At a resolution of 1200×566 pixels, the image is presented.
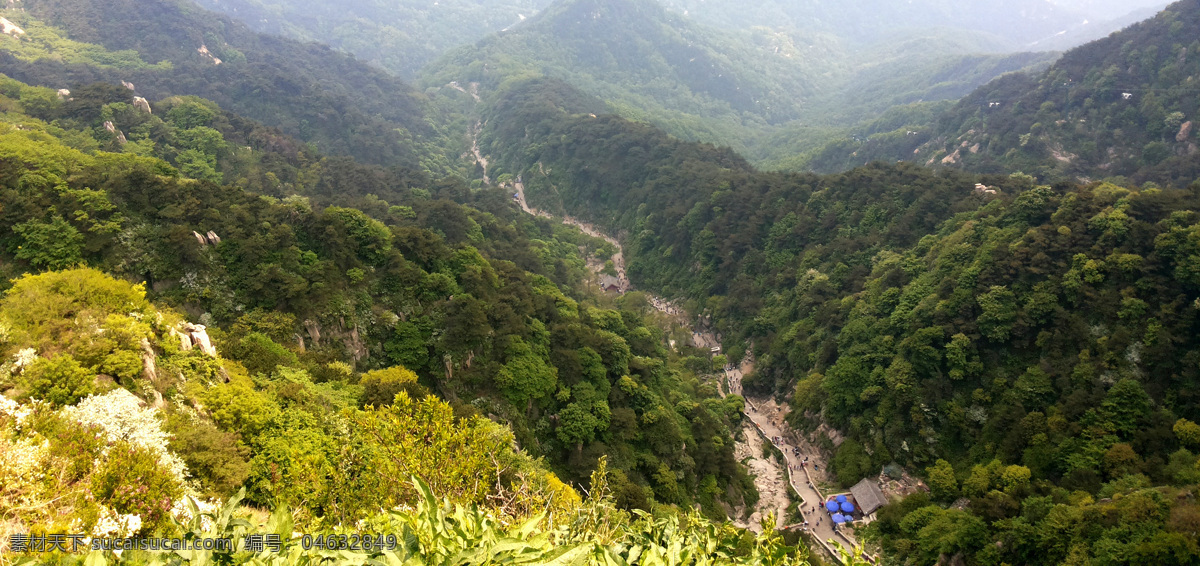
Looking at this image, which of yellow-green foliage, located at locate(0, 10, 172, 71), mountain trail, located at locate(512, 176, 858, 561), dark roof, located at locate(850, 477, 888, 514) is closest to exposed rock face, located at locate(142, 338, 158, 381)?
mountain trail, located at locate(512, 176, 858, 561)

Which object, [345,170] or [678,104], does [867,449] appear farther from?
[678,104]

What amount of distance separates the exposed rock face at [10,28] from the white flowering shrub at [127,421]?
108072 millimetres

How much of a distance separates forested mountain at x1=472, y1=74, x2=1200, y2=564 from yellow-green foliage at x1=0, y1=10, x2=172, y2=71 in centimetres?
10006

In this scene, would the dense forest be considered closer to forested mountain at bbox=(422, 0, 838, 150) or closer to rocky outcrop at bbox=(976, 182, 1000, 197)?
rocky outcrop at bbox=(976, 182, 1000, 197)

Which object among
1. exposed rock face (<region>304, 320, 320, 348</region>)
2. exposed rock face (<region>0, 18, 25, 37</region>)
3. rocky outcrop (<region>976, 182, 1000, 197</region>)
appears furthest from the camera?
exposed rock face (<region>0, 18, 25, 37</region>)

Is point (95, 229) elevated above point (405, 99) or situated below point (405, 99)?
above

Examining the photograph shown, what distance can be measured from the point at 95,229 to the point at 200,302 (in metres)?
5.98

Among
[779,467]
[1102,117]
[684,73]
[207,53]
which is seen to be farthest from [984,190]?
[684,73]

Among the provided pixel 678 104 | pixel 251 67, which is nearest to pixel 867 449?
pixel 251 67

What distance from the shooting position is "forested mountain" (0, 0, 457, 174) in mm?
83188

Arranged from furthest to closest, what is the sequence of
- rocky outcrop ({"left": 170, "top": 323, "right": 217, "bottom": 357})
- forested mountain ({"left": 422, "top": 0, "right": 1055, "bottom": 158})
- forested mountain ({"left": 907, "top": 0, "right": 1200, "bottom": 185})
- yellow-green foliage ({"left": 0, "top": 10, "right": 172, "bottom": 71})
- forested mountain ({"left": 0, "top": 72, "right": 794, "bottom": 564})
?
forested mountain ({"left": 422, "top": 0, "right": 1055, "bottom": 158})
yellow-green foliage ({"left": 0, "top": 10, "right": 172, "bottom": 71})
forested mountain ({"left": 907, "top": 0, "right": 1200, "bottom": 185})
rocky outcrop ({"left": 170, "top": 323, "right": 217, "bottom": 357})
forested mountain ({"left": 0, "top": 72, "right": 794, "bottom": 564})

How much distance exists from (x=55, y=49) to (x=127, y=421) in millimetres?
108081

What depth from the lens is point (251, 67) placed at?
104 meters

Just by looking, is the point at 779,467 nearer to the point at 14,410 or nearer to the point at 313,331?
the point at 313,331
